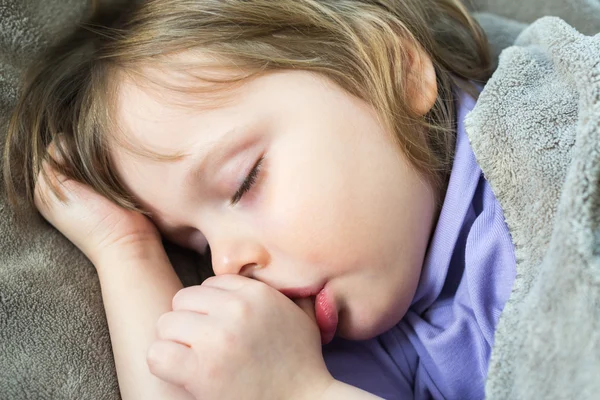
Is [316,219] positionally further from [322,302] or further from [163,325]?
[163,325]

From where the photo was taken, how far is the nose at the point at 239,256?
2.61 feet

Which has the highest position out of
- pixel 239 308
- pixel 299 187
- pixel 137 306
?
pixel 299 187

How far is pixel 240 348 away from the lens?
0.71 meters

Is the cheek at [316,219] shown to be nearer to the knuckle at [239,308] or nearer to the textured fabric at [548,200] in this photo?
the knuckle at [239,308]

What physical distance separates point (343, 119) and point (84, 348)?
498 millimetres

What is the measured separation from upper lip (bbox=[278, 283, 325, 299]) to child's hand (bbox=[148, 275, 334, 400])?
3 cm

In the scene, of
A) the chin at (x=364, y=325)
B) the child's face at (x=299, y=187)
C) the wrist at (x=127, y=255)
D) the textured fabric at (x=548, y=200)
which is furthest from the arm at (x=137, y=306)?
the textured fabric at (x=548, y=200)

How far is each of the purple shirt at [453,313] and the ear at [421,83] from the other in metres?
0.07

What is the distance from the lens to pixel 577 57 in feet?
2.50

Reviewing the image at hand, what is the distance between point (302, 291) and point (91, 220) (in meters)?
0.37

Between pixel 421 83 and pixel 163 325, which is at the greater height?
pixel 421 83

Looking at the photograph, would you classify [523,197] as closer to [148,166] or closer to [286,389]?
[286,389]

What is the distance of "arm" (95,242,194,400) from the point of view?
785mm

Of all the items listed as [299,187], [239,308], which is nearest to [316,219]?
[299,187]
